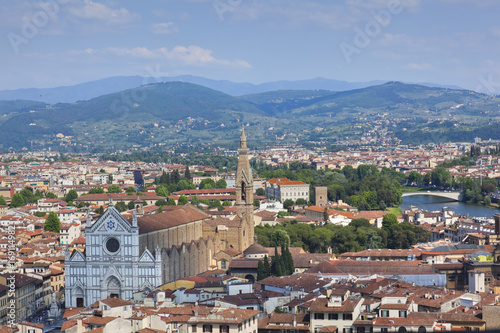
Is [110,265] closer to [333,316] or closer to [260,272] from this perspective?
[260,272]

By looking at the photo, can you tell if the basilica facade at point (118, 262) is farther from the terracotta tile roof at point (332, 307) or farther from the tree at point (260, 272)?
the terracotta tile roof at point (332, 307)

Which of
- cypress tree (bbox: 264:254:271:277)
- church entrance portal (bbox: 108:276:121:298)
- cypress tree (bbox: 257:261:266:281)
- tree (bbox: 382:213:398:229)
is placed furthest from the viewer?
tree (bbox: 382:213:398:229)

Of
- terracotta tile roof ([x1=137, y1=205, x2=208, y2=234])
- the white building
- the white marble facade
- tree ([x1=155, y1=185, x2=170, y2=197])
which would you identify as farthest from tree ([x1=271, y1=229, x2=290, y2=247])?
the white building

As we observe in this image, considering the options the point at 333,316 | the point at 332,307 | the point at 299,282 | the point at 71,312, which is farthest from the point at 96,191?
the point at 333,316

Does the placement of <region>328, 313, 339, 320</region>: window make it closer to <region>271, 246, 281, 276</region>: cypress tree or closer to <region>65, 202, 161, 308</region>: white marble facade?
<region>65, 202, 161, 308</region>: white marble facade

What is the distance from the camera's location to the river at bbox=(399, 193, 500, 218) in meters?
56.2

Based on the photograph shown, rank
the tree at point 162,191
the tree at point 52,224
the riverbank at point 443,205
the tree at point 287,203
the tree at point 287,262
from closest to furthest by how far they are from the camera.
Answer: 1. the tree at point 287,262
2. the tree at point 52,224
3. the riverbank at point 443,205
4. the tree at point 287,203
5. the tree at point 162,191

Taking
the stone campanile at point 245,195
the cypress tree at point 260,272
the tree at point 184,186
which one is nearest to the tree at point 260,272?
the cypress tree at point 260,272

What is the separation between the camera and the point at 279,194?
63406mm

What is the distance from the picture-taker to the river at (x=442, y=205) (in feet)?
184

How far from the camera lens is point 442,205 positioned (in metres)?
61.5

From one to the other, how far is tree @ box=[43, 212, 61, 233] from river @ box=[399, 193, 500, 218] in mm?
23344

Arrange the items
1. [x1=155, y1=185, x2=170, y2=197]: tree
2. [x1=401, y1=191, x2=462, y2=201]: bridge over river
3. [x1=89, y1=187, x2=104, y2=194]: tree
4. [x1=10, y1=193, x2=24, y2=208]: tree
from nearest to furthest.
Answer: [x1=10, y1=193, x2=24, y2=208]: tree → [x1=155, y1=185, x2=170, y2=197]: tree → [x1=89, y1=187, x2=104, y2=194]: tree → [x1=401, y1=191, x2=462, y2=201]: bridge over river

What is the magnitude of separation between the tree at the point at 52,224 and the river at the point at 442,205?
2334 cm
